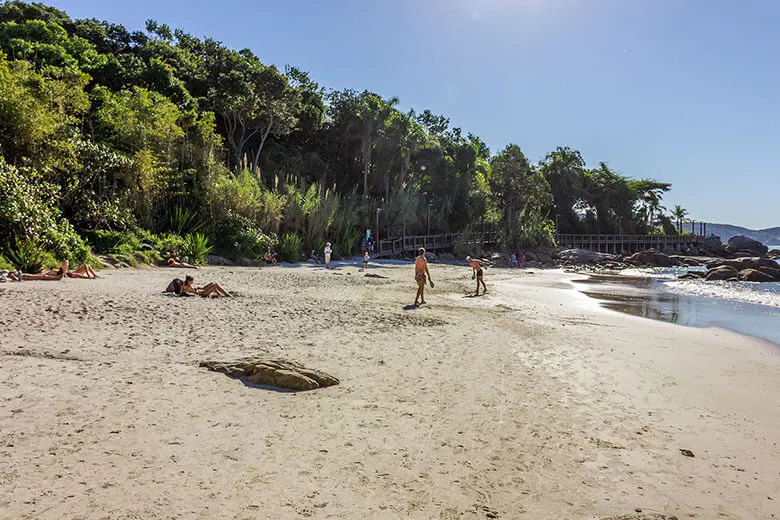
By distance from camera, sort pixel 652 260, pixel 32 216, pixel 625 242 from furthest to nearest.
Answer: pixel 625 242 → pixel 652 260 → pixel 32 216

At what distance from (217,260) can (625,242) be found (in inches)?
2160

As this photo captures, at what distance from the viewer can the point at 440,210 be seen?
3897 cm

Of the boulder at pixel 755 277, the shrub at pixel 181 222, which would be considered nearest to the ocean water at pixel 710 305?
the boulder at pixel 755 277

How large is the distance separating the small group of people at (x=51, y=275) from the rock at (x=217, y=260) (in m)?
7.36

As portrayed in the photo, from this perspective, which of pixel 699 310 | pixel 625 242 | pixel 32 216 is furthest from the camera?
pixel 625 242

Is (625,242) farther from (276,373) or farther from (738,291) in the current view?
(276,373)

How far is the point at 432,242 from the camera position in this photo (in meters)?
36.5

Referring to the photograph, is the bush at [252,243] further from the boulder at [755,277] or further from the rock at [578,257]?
the boulder at [755,277]

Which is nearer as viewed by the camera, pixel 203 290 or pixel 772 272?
pixel 203 290

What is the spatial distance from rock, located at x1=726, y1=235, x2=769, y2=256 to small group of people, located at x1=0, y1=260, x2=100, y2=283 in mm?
66872

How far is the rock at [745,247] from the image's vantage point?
2175 inches

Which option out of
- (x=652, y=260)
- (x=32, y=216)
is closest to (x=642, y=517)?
(x=32, y=216)

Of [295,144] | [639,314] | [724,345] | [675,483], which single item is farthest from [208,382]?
[295,144]

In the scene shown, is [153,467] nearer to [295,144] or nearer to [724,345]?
[724,345]
